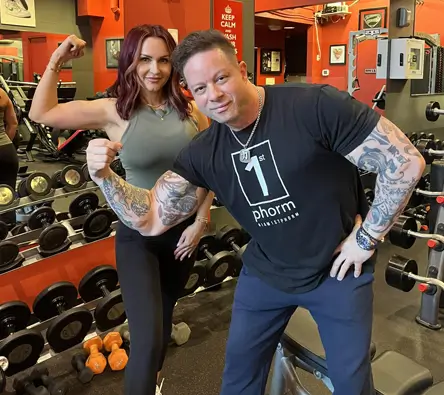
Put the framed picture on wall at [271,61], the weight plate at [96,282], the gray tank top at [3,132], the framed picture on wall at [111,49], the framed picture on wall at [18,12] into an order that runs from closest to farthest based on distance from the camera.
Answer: the weight plate at [96,282] → the gray tank top at [3,132] → the framed picture on wall at [18,12] → the framed picture on wall at [111,49] → the framed picture on wall at [271,61]

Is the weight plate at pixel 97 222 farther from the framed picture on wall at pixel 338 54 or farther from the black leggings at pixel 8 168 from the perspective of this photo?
the framed picture on wall at pixel 338 54

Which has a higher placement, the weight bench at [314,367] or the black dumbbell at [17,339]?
the weight bench at [314,367]

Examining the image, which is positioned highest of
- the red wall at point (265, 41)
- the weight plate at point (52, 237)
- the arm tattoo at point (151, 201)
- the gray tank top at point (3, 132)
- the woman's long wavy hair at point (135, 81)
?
the red wall at point (265, 41)

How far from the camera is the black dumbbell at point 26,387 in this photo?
1.91m

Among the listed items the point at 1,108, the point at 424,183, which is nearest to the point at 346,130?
the point at 1,108

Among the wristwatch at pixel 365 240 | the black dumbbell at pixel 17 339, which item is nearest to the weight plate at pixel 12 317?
the black dumbbell at pixel 17 339

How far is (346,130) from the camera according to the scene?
3.16 feet

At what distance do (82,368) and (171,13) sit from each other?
198 cm

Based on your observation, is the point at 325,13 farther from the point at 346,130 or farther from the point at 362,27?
the point at 346,130

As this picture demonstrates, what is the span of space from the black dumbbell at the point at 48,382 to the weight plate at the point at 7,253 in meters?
0.49

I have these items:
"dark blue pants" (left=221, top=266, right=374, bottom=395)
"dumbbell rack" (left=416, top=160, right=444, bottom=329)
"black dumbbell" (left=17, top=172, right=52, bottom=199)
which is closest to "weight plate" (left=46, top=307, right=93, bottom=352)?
"black dumbbell" (left=17, top=172, right=52, bottom=199)

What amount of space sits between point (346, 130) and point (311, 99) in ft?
0.33

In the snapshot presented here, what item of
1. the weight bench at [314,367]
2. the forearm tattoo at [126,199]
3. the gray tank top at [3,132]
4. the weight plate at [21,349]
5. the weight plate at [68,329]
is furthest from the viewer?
the gray tank top at [3,132]

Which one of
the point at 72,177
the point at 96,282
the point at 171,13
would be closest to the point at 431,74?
the point at 171,13
